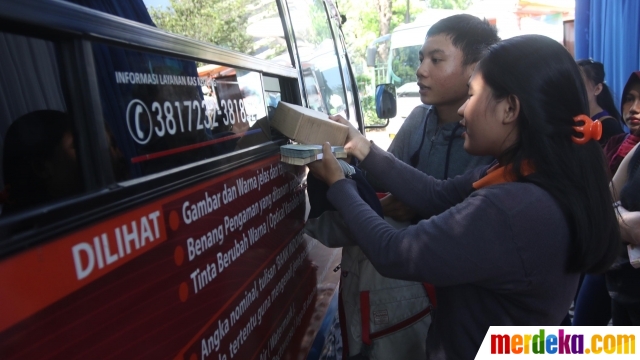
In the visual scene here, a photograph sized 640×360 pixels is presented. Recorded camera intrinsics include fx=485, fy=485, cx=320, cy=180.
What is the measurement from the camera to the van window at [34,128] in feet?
2.72

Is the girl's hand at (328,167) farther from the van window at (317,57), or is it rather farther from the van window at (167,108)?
the van window at (317,57)

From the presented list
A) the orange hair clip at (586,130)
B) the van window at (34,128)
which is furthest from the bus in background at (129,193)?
the orange hair clip at (586,130)

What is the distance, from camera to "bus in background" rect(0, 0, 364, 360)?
2.45 feet

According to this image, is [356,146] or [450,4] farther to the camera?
[450,4]

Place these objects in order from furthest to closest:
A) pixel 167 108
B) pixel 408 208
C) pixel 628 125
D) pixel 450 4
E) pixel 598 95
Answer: pixel 450 4, pixel 598 95, pixel 628 125, pixel 408 208, pixel 167 108

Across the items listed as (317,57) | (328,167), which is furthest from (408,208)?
(317,57)

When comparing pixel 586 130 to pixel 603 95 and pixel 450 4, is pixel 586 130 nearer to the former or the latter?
pixel 603 95

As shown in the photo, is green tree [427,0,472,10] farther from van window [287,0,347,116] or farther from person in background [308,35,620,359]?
person in background [308,35,620,359]

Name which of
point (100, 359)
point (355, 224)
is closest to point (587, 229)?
point (355, 224)

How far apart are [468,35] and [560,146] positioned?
3.09 feet

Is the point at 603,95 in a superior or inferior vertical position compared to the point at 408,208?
superior

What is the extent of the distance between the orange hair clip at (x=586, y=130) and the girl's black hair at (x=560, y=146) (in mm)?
19

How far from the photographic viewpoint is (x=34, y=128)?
2.95ft

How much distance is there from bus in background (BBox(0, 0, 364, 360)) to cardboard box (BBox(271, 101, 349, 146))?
0.09m
